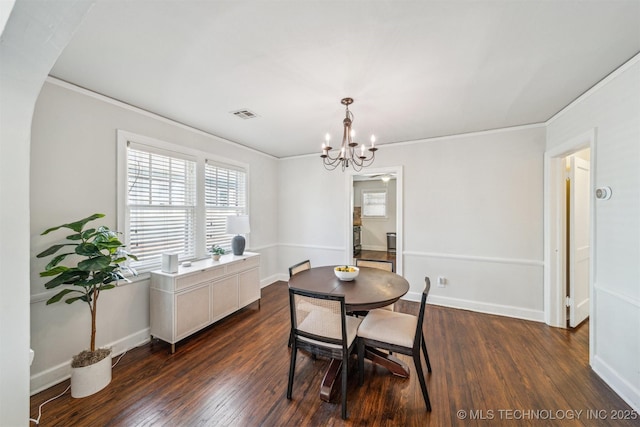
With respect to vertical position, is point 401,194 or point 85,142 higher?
point 85,142

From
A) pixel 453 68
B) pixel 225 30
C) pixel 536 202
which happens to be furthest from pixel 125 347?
pixel 536 202

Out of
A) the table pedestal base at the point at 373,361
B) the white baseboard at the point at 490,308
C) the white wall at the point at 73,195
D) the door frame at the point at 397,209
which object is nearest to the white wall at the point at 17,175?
the white wall at the point at 73,195

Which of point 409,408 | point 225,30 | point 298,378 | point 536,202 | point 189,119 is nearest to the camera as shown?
point 225,30

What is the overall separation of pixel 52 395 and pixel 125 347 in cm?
62

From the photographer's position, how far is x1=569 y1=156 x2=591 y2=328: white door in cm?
303

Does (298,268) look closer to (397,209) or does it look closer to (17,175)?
(397,209)

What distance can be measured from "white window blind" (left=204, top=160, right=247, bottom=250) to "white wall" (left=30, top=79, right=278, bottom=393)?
0.89 metres

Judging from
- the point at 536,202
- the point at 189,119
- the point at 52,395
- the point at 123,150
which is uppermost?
the point at 189,119

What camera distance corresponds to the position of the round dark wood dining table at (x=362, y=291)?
1.95 metres

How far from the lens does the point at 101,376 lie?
6.67 feet

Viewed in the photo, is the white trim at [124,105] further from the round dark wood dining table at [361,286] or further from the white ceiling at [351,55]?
the round dark wood dining table at [361,286]

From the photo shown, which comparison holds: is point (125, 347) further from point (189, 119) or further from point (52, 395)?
point (189, 119)

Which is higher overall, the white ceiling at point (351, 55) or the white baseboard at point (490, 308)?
the white ceiling at point (351, 55)

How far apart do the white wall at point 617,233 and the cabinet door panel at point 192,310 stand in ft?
12.4
